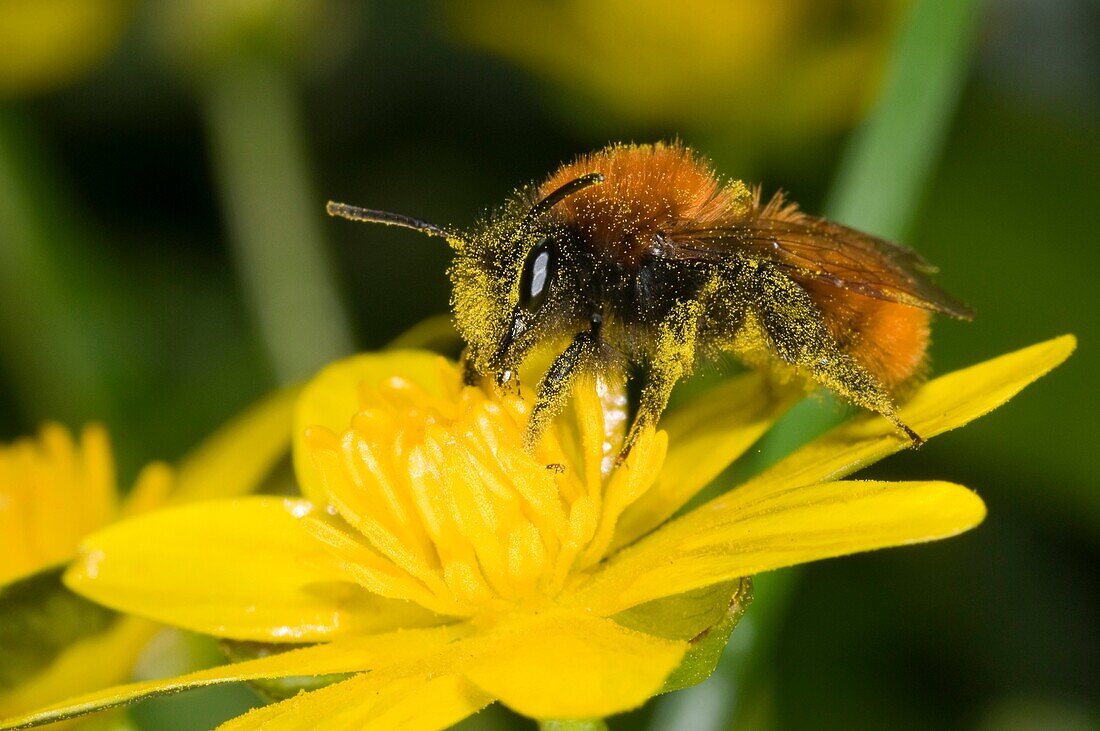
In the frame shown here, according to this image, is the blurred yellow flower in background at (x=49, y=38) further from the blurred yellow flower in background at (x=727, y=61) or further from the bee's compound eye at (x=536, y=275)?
the bee's compound eye at (x=536, y=275)

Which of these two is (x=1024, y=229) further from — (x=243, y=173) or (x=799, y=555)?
(x=799, y=555)

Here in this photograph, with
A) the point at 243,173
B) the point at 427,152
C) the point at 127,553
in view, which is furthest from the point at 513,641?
the point at 427,152

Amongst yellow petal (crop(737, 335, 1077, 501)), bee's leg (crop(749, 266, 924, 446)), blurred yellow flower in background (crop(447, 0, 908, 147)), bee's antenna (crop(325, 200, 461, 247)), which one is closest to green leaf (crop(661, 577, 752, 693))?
yellow petal (crop(737, 335, 1077, 501))

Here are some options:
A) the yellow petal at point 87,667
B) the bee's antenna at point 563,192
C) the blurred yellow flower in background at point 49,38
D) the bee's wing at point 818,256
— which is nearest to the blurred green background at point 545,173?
the blurred yellow flower in background at point 49,38

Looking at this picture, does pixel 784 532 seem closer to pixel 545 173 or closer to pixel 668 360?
pixel 668 360

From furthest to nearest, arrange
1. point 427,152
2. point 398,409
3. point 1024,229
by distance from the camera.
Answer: point 427,152 → point 1024,229 → point 398,409

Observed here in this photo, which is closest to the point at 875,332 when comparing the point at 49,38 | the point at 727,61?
the point at 727,61
